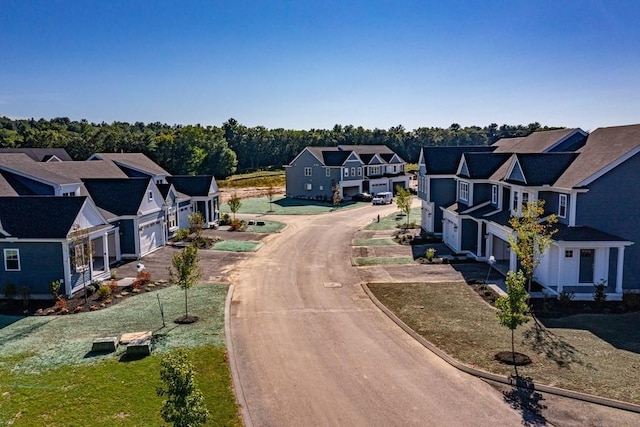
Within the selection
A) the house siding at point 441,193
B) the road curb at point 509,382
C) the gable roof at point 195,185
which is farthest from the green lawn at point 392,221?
the road curb at point 509,382

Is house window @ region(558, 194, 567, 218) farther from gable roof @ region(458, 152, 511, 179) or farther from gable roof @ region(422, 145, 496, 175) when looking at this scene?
gable roof @ region(422, 145, 496, 175)

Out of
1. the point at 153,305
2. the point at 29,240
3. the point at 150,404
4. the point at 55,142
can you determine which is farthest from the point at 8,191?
the point at 55,142

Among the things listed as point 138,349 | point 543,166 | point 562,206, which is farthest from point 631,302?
point 138,349

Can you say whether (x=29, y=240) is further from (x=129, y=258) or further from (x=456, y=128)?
(x=456, y=128)

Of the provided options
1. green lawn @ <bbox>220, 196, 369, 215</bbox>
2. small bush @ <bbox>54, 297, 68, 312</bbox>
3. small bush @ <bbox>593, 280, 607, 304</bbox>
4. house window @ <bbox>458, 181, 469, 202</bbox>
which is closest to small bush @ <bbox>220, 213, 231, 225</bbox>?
green lawn @ <bbox>220, 196, 369, 215</bbox>

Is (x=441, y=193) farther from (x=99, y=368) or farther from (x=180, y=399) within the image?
(x=180, y=399)
